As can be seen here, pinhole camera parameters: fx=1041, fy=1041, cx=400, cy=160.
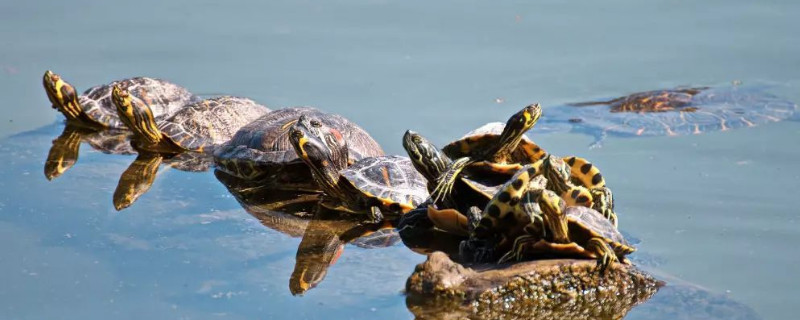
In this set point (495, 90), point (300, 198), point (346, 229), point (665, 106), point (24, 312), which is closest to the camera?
point (24, 312)

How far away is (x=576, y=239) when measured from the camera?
4.75 meters

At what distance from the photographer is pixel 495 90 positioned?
910cm

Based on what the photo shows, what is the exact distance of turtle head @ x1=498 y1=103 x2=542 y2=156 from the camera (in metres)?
5.25

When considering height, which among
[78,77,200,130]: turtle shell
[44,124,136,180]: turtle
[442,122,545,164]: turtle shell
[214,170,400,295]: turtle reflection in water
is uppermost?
[442,122,545,164]: turtle shell

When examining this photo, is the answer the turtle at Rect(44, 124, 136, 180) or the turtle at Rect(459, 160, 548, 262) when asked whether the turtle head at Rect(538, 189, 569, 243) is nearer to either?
the turtle at Rect(459, 160, 548, 262)

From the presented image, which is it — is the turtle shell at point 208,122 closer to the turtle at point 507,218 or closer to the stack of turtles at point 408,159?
the stack of turtles at point 408,159

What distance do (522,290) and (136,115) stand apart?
3.76 meters

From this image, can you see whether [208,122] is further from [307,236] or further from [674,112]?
[674,112]

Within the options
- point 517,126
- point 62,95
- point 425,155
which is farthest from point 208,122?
point 517,126

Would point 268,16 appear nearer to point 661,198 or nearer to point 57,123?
point 57,123

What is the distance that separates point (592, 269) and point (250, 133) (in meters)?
2.85

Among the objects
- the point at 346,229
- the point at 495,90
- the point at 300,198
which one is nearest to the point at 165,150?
the point at 300,198

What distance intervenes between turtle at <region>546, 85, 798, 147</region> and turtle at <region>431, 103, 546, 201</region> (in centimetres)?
332

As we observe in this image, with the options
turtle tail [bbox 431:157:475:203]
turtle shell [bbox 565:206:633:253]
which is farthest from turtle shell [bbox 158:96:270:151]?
Result: turtle shell [bbox 565:206:633:253]
